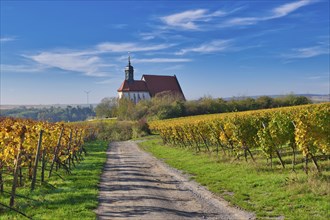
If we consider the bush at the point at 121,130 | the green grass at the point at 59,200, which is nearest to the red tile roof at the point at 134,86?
the bush at the point at 121,130

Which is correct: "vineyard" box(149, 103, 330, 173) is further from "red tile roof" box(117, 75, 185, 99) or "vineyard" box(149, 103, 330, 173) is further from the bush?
"red tile roof" box(117, 75, 185, 99)

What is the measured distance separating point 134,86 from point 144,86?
3570 mm

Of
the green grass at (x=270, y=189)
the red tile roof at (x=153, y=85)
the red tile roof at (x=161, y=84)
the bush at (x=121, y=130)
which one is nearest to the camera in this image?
the green grass at (x=270, y=189)

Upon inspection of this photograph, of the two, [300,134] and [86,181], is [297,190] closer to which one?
[300,134]

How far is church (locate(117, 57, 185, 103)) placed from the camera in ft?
328

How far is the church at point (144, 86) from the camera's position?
100125mm

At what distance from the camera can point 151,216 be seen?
7.95 meters

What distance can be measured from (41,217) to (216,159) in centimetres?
1140

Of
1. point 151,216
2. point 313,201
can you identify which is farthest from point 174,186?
point 313,201

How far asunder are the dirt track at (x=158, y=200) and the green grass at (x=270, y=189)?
53cm

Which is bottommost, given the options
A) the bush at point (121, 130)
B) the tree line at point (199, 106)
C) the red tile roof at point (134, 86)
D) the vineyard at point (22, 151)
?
the bush at point (121, 130)

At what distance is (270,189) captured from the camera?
10.2 meters

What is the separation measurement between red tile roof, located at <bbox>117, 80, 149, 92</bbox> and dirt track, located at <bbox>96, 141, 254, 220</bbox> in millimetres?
86557

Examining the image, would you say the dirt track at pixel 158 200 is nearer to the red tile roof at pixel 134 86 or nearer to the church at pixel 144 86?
the church at pixel 144 86
